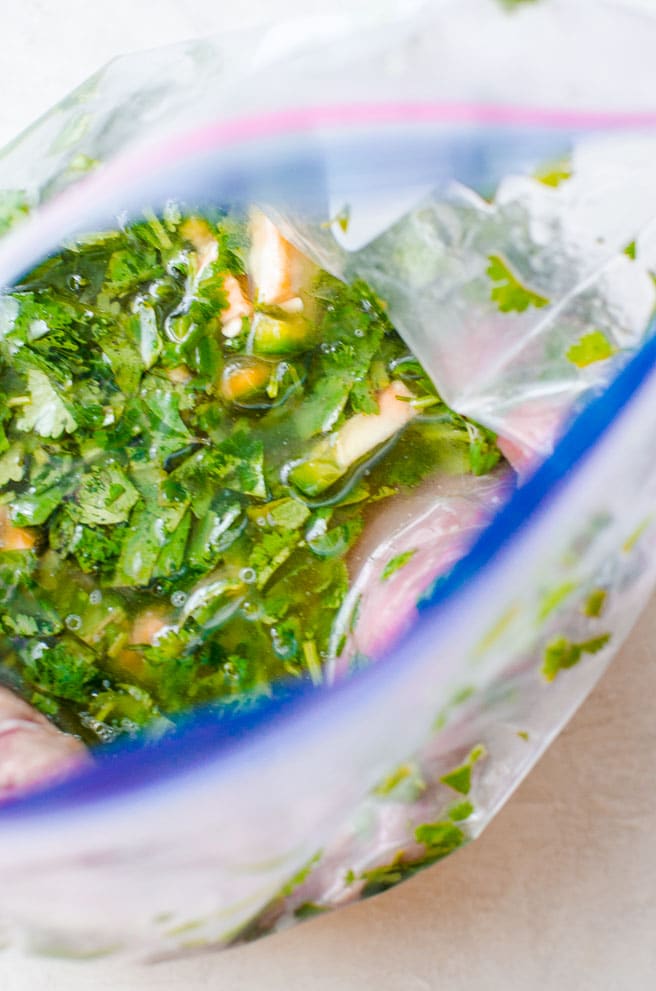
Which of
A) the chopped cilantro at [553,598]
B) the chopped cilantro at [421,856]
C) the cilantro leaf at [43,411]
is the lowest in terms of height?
the chopped cilantro at [421,856]

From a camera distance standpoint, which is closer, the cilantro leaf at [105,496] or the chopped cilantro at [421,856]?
the chopped cilantro at [421,856]

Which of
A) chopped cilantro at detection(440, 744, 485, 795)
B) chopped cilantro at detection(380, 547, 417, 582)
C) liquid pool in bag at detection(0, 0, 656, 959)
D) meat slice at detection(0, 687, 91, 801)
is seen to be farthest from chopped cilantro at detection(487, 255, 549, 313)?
meat slice at detection(0, 687, 91, 801)

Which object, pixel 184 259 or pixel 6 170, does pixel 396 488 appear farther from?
pixel 6 170

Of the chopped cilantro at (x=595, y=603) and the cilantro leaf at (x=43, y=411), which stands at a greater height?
the cilantro leaf at (x=43, y=411)

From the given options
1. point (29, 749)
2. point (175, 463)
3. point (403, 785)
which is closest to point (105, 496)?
point (175, 463)

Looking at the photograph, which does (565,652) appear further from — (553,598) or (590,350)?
(590,350)

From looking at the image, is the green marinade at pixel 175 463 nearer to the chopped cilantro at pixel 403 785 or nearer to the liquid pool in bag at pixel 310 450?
the liquid pool in bag at pixel 310 450

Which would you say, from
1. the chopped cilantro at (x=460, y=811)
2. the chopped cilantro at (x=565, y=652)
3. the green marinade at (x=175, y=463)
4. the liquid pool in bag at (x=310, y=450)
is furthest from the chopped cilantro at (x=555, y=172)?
the chopped cilantro at (x=460, y=811)

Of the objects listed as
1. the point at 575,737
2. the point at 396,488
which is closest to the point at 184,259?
the point at 396,488
